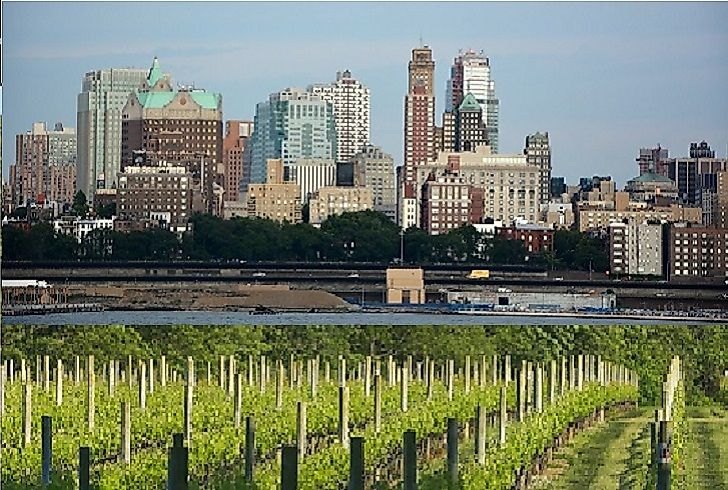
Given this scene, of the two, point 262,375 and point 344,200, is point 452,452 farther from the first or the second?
point 344,200

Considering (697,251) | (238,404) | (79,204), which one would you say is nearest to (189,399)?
(238,404)

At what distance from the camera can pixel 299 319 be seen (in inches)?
514

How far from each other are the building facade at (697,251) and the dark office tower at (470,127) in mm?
1482

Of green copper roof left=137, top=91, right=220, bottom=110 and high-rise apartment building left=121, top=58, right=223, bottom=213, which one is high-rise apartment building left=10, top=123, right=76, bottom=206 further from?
green copper roof left=137, top=91, right=220, bottom=110

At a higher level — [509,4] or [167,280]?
[509,4]

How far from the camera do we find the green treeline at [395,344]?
1126 centimetres

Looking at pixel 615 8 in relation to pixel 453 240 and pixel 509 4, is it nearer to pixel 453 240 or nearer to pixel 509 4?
pixel 509 4

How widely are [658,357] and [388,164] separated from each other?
143 inches

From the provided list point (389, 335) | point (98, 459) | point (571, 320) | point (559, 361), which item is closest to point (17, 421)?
point (98, 459)

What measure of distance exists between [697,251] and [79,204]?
4271mm

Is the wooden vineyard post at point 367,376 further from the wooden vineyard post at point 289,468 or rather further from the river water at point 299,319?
the wooden vineyard post at point 289,468

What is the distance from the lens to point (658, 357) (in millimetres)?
11438

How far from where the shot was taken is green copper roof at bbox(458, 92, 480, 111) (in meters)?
13.5

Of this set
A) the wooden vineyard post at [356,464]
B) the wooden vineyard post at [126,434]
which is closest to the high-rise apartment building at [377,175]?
the wooden vineyard post at [126,434]
